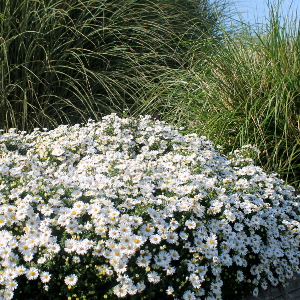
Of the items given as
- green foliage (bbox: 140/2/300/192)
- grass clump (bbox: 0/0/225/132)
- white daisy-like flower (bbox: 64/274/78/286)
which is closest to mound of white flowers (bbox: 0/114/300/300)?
white daisy-like flower (bbox: 64/274/78/286)

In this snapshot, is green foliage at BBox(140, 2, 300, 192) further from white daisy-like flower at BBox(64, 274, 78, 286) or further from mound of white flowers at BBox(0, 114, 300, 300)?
white daisy-like flower at BBox(64, 274, 78, 286)

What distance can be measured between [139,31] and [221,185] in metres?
3.00

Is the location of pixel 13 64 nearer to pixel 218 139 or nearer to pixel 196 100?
pixel 196 100

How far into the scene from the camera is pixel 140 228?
2084 millimetres

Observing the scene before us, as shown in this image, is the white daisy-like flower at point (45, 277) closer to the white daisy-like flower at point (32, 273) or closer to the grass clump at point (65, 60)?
the white daisy-like flower at point (32, 273)

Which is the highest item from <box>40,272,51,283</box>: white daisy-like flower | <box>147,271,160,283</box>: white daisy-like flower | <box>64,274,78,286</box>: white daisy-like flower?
<box>147,271,160,283</box>: white daisy-like flower

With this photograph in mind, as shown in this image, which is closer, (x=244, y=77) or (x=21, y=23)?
(x=244, y=77)

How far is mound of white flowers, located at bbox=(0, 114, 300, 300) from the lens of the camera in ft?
6.44

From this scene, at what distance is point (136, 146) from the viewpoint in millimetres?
3354

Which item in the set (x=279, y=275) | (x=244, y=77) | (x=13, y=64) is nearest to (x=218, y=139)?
(x=244, y=77)

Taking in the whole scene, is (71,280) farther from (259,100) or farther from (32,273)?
(259,100)

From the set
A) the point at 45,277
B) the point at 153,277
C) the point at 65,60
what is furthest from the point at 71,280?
the point at 65,60

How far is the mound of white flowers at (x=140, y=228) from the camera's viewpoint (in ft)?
6.44

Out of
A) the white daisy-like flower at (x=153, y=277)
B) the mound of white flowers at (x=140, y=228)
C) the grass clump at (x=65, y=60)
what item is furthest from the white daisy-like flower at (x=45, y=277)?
the grass clump at (x=65, y=60)
